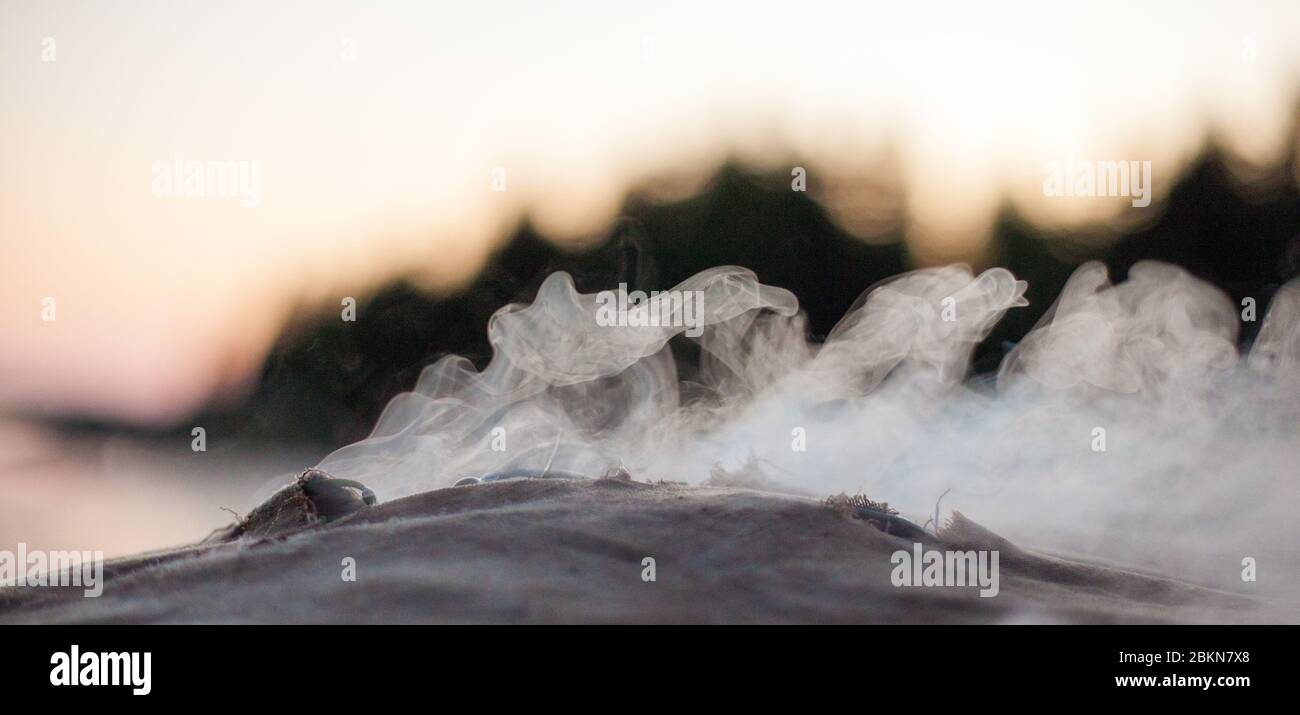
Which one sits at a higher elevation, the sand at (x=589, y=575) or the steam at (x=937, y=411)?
the steam at (x=937, y=411)

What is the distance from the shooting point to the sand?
106 inches

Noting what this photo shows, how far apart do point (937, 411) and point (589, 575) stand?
11.6ft

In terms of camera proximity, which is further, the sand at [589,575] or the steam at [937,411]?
the steam at [937,411]

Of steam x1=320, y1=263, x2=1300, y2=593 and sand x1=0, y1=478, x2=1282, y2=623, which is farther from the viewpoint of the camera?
steam x1=320, y1=263, x2=1300, y2=593

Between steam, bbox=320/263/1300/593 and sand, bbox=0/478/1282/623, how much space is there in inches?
66.3

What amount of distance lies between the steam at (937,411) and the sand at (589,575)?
1685 mm

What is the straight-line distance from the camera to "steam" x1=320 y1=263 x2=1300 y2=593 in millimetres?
5258

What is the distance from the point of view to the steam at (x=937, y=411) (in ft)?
17.3

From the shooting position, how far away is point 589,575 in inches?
111

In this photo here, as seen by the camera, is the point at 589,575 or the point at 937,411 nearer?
the point at 589,575

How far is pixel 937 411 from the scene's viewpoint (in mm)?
5828

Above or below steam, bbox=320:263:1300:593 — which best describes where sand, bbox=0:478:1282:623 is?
below

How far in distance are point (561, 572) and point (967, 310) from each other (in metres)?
3.88

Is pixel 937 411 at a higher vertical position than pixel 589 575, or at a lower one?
higher
